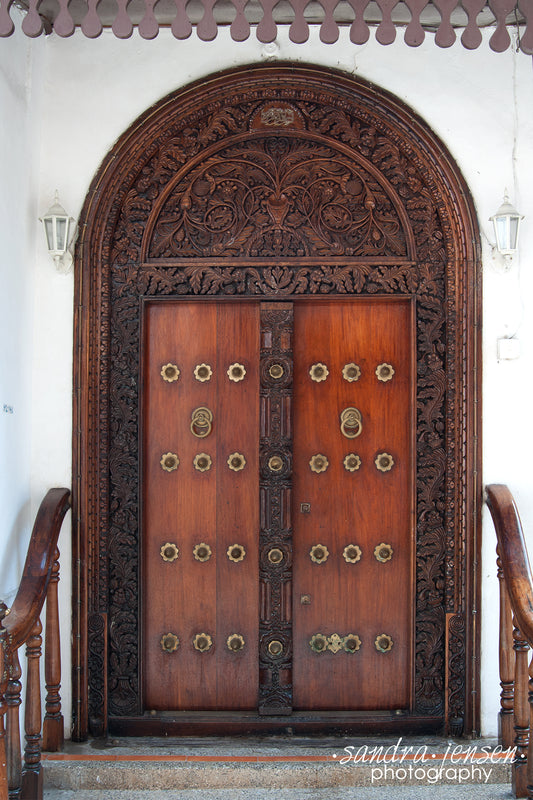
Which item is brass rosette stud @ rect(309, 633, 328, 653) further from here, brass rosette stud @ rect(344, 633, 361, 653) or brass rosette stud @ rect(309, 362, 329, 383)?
brass rosette stud @ rect(309, 362, 329, 383)

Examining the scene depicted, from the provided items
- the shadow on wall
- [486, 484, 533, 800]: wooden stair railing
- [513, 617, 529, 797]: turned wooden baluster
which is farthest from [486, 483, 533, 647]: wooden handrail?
the shadow on wall

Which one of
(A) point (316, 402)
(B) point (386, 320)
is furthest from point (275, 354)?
(B) point (386, 320)

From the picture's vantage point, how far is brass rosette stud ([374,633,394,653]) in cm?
354

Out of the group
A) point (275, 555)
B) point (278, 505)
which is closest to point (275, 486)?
point (278, 505)

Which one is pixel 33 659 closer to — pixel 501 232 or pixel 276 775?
pixel 276 775

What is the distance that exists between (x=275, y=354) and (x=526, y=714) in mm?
1826

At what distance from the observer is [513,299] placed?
11.2ft

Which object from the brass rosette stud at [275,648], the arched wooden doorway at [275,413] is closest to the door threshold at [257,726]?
the arched wooden doorway at [275,413]

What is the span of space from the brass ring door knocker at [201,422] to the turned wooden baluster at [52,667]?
0.84 metres

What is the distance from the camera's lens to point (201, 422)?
3.59 m

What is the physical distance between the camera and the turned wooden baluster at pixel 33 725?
9.09ft

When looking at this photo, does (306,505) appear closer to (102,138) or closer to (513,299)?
(513,299)

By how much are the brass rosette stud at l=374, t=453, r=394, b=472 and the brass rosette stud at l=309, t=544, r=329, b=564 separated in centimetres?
47

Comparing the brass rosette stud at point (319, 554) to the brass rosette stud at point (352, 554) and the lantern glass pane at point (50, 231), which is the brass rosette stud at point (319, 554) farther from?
the lantern glass pane at point (50, 231)
